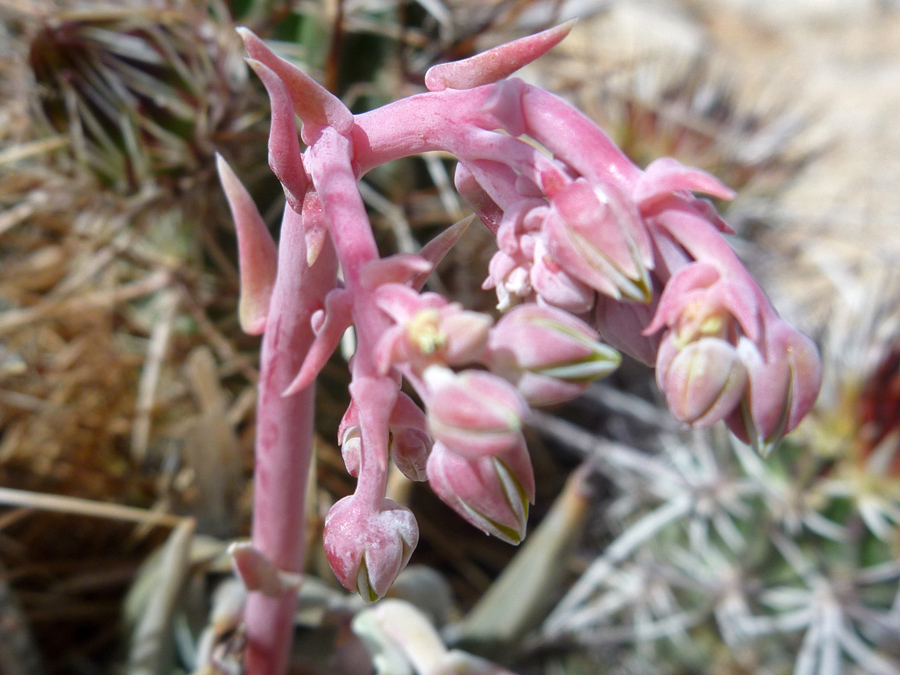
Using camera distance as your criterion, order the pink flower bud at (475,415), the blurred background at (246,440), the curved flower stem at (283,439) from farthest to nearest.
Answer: the blurred background at (246,440), the curved flower stem at (283,439), the pink flower bud at (475,415)

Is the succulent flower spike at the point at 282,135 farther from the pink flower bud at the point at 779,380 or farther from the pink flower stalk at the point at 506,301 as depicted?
the pink flower bud at the point at 779,380

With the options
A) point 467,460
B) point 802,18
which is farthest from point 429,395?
point 802,18

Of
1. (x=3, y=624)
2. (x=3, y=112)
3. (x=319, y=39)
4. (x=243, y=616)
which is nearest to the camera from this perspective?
(x=243, y=616)

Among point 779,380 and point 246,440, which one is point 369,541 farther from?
point 246,440

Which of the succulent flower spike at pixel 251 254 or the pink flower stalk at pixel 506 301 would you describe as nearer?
the pink flower stalk at pixel 506 301

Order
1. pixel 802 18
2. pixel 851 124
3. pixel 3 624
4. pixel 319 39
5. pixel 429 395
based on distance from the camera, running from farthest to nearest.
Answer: pixel 802 18
pixel 851 124
pixel 319 39
pixel 3 624
pixel 429 395

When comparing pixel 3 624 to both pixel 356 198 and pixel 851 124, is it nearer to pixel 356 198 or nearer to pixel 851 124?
pixel 356 198

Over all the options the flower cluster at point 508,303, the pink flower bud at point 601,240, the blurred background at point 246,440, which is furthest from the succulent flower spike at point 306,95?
the blurred background at point 246,440
